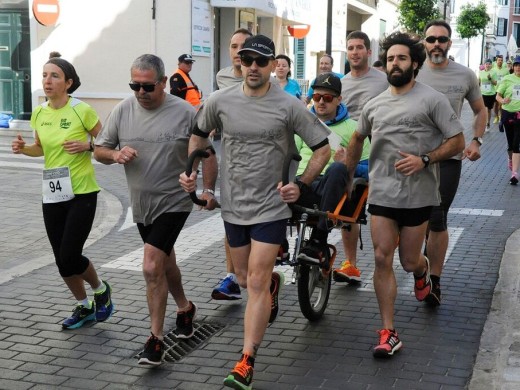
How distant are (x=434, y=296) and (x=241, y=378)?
7.94ft

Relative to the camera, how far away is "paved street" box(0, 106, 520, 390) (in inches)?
204

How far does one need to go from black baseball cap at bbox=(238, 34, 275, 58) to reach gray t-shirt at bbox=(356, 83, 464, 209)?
1009 millimetres

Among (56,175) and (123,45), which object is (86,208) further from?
(123,45)

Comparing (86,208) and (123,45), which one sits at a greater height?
(123,45)

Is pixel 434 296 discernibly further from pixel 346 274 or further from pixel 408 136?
pixel 408 136

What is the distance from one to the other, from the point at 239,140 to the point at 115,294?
2.40 meters

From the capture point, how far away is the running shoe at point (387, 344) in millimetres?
5516

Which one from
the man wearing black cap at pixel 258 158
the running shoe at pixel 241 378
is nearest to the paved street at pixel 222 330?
the running shoe at pixel 241 378

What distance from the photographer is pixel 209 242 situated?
9180 millimetres

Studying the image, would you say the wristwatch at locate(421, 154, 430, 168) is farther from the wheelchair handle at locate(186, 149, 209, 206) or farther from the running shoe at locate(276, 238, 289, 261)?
the wheelchair handle at locate(186, 149, 209, 206)

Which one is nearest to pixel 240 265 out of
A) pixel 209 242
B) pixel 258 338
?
pixel 258 338

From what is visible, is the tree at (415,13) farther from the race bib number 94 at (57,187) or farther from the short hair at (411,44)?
the race bib number 94 at (57,187)

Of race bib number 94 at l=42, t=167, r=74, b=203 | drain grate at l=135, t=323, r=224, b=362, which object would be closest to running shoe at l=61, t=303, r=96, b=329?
drain grate at l=135, t=323, r=224, b=362

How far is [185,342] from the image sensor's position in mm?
5832
